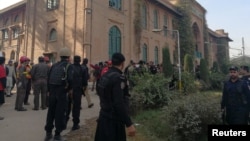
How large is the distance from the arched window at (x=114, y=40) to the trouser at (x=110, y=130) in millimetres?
19978

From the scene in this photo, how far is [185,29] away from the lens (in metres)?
37.1

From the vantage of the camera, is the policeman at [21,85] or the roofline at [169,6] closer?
the policeman at [21,85]

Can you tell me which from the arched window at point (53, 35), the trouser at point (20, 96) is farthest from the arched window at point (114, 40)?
the trouser at point (20, 96)

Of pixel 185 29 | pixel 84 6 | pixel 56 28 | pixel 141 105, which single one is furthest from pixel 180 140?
pixel 185 29

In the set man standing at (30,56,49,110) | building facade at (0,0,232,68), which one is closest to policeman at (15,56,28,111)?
man standing at (30,56,49,110)

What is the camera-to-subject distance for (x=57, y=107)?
6.18m

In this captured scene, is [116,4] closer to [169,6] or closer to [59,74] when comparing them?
[169,6]

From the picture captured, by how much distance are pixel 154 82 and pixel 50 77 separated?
19.1ft

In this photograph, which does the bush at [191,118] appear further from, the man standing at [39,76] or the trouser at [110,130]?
the man standing at [39,76]

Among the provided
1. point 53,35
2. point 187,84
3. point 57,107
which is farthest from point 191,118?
point 53,35

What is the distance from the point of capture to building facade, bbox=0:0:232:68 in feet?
73.7

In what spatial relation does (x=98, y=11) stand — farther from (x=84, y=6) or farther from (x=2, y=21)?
(x=2, y=21)

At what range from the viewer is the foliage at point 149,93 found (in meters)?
10.6

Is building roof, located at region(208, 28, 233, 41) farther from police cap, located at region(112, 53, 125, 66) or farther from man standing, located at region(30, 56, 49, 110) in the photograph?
police cap, located at region(112, 53, 125, 66)
